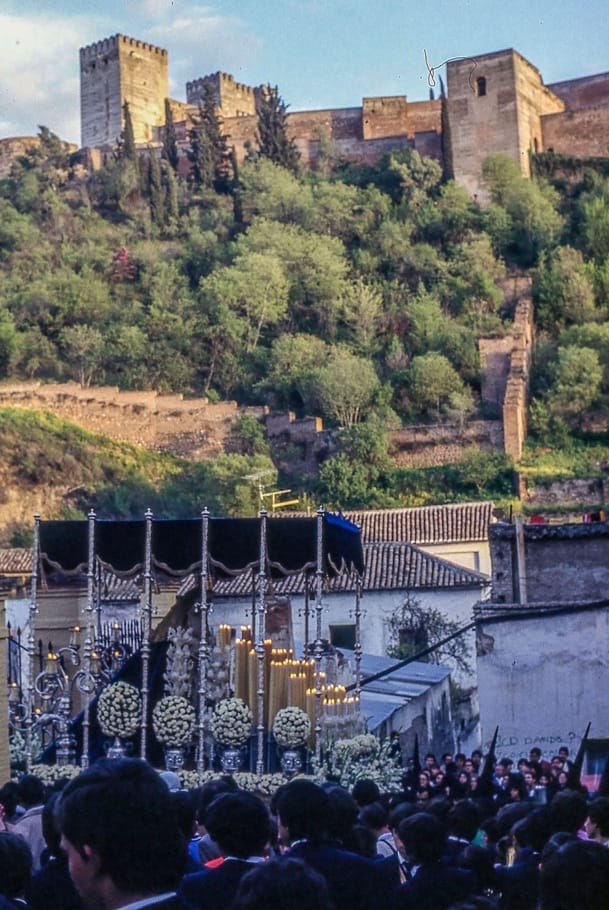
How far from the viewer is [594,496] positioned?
4778cm

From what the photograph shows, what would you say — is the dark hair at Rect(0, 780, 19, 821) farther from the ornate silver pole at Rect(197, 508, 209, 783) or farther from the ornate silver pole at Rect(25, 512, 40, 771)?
the ornate silver pole at Rect(25, 512, 40, 771)

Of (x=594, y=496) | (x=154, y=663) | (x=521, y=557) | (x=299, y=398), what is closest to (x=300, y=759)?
(x=154, y=663)

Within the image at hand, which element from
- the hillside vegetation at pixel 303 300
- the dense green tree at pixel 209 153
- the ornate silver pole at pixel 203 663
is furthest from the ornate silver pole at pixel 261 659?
the dense green tree at pixel 209 153

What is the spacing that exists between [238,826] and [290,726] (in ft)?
26.0

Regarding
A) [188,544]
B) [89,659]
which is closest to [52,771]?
[89,659]

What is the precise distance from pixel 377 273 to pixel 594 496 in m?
19.1

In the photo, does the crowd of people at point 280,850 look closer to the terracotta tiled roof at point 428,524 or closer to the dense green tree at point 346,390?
the terracotta tiled roof at point 428,524

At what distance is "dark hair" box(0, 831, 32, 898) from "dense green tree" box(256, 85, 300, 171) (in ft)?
216

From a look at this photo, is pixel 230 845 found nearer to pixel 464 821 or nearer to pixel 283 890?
pixel 283 890

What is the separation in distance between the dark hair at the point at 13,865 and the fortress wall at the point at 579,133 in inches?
2551

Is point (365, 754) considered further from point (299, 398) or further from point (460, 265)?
point (460, 265)

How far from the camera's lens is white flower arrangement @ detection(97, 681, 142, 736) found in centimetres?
1364

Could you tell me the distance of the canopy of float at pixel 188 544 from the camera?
14.7 metres

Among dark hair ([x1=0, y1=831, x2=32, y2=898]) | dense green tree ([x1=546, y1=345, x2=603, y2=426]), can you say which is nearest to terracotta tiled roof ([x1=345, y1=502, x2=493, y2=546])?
dense green tree ([x1=546, y1=345, x2=603, y2=426])
